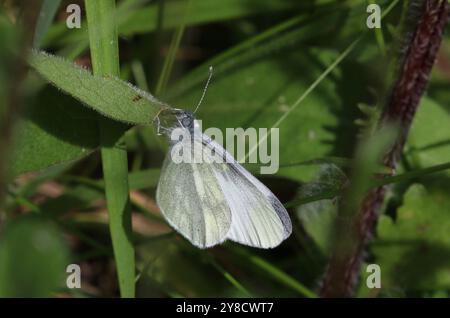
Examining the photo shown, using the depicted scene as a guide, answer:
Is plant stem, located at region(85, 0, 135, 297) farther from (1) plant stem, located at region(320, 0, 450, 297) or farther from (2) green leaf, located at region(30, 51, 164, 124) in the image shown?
(1) plant stem, located at region(320, 0, 450, 297)

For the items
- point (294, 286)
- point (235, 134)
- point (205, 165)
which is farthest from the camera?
point (235, 134)

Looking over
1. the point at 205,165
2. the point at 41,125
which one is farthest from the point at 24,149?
the point at 205,165

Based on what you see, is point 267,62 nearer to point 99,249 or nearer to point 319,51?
point 319,51

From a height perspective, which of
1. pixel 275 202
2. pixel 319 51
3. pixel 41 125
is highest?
pixel 319 51

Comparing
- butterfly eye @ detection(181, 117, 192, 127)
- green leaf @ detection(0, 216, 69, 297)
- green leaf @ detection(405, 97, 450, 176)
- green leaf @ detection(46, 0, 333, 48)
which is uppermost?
green leaf @ detection(46, 0, 333, 48)

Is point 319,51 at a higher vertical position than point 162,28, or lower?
lower

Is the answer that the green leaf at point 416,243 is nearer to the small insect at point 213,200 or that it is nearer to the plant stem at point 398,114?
the plant stem at point 398,114

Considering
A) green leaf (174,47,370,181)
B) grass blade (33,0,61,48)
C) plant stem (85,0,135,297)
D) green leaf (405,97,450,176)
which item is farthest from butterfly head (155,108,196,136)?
green leaf (405,97,450,176)
